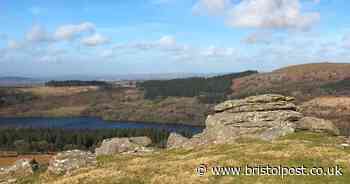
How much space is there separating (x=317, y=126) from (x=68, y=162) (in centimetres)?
3540

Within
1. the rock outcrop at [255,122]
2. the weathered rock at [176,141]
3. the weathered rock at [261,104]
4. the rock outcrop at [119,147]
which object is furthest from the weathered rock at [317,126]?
the rock outcrop at [119,147]

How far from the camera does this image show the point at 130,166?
118 ft

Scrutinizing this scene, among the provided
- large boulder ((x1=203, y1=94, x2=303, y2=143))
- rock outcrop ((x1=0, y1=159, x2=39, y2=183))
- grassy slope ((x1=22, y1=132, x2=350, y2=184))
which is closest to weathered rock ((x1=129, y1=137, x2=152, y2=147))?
large boulder ((x1=203, y1=94, x2=303, y2=143))

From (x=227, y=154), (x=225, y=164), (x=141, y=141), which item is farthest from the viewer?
(x=141, y=141)

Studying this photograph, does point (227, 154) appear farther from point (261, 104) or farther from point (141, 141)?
point (261, 104)

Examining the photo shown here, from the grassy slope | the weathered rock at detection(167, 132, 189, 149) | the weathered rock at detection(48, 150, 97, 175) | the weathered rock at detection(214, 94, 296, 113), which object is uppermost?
the weathered rock at detection(214, 94, 296, 113)

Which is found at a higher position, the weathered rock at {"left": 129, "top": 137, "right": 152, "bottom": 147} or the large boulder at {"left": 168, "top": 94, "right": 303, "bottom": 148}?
the large boulder at {"left": 168, "top": 94, "right": 303, "bottom": 148}

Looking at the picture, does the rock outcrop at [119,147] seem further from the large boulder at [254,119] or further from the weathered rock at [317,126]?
the weathered rock at [317,126]

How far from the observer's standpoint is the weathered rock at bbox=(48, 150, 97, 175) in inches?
1545

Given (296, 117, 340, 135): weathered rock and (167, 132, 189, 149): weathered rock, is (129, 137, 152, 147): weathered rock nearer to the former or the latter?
(167, 132, 189, 149): weathered rock

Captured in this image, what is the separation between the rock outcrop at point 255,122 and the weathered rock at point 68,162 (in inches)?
677

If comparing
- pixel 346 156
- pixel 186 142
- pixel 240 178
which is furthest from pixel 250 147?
pixel 186 142

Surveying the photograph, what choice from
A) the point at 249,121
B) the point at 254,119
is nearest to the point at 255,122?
the point at 254,119

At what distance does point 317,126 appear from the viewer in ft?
192
